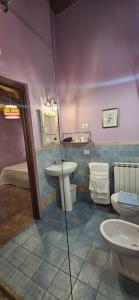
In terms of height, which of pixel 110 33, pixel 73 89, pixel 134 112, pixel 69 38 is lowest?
pixel 134 112

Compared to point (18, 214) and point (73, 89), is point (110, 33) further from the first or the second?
point (18, 214)

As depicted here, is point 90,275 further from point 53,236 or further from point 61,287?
point 53,236

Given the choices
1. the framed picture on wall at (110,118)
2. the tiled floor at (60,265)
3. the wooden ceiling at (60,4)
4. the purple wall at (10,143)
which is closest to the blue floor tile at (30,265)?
the tiled floor at (60,265)

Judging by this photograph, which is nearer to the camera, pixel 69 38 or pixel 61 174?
pixel 61 174

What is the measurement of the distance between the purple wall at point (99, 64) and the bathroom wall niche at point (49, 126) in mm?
271

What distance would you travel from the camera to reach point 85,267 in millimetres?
1366

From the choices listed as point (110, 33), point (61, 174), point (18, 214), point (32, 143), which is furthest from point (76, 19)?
point (18, 214)

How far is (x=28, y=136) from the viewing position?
1.96 m

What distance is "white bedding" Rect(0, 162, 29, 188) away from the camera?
3384mm

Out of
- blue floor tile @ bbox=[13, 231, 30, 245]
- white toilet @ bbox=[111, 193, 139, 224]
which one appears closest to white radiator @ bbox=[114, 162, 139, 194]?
white toilet @ bbox=[111, 193, 139, 224]

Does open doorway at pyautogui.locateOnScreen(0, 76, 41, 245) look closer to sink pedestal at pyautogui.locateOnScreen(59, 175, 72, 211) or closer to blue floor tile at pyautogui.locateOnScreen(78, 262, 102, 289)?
sink pedestal at pyautogui.locateOnScreen(59, 175, 72, 211)

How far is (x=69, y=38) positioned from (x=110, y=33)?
2.28 ft

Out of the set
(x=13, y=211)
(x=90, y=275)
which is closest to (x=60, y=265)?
(x=90, y=275)

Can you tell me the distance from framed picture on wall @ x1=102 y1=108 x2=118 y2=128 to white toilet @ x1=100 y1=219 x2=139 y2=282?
138 centimetres
